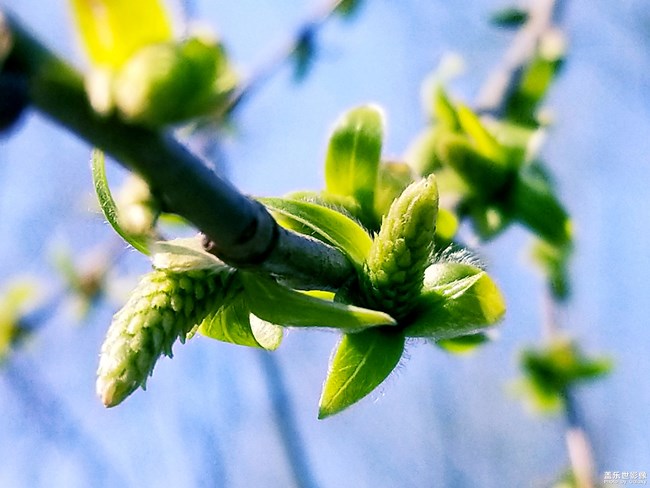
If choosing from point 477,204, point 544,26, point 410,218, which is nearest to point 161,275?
point 410,218

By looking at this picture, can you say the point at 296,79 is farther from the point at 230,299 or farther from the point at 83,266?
the point at 230,299

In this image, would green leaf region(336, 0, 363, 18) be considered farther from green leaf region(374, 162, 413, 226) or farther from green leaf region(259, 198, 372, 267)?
green leaf region(259, 198, 372, 267)

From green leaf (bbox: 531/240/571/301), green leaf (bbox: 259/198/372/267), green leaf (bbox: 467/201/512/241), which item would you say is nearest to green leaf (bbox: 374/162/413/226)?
green leaf (bbox: 259/198/372/267)

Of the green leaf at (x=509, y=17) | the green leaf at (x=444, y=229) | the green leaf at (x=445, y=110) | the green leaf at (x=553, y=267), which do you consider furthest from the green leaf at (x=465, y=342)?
the green leaf at (x=509, y=17)

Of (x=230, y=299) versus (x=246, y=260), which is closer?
(x=246, y=260)

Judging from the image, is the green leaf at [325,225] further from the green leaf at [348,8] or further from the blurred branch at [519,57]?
the green leaf at [348,8]

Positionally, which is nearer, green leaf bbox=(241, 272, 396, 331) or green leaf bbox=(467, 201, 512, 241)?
green leaf bbox=(241, 272, 396, 331)
